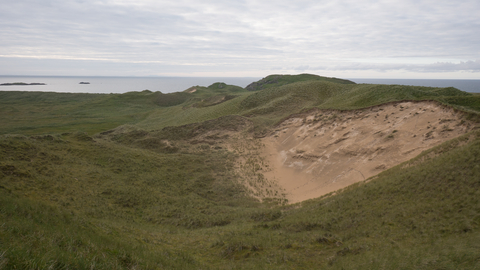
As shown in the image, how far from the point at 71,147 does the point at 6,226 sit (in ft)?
54.9

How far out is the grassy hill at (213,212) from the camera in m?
6.18

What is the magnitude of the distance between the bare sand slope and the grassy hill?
5.58ft

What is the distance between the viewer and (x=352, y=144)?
19.5 m

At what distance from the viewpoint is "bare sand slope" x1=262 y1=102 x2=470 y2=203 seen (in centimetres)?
1601

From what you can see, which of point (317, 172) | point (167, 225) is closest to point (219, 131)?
point (317, 172)

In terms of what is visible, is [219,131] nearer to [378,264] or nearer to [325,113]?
[325,113]

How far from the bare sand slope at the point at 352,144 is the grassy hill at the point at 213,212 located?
1.70 m

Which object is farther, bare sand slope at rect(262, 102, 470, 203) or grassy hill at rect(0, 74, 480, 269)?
bare sand slope at rect(262, 102, 470, 203)

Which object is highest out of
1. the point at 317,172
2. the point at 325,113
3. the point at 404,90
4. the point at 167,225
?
the point at 404,90

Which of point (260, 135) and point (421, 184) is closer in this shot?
point (421, 184)

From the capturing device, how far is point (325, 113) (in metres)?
26.7

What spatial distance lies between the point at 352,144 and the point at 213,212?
12.0 m

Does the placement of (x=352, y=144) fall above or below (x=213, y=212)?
above

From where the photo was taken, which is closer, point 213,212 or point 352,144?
point 213,212
